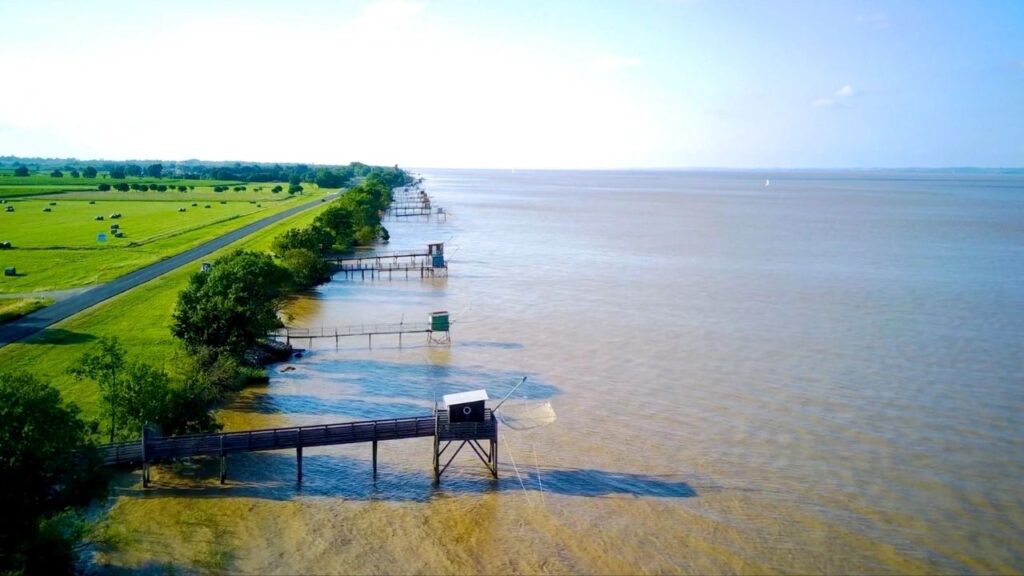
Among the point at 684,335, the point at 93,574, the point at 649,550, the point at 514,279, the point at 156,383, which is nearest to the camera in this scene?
the point at 93,574

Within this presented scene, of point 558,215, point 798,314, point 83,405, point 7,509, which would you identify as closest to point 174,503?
point 7,509

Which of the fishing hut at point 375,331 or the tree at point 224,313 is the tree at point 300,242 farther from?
the tree at point 224,313

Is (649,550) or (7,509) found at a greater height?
(7,509)

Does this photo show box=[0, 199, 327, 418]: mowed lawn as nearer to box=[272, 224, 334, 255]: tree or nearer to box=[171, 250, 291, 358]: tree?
box=[171, 250, 291, 358]: tree

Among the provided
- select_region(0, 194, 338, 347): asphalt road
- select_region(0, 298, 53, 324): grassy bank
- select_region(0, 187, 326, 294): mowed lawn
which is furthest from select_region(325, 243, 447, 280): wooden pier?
select_region(0, 298, 53, 324): grassy bank

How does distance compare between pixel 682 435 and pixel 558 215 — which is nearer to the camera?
pixel 682 435

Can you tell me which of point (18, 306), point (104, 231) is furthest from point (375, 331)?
point (104, 231)

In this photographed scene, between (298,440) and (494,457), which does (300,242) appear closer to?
(298,440)

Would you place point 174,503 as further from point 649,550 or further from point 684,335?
point 684,335
